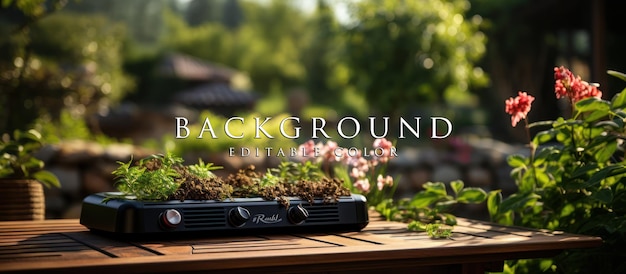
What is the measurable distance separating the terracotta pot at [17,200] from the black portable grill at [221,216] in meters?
0.72

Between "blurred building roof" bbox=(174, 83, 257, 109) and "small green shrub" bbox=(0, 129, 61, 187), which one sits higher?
"blurred building roof" bbox=(174, 83, 257, 109)

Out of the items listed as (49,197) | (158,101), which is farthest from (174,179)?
(158,101)

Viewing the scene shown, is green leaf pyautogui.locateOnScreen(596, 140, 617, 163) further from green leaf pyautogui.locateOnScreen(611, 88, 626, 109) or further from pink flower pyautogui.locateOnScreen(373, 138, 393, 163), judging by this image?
pink flower pyautogui.locateOnScreen(373, 138, 393, 163)

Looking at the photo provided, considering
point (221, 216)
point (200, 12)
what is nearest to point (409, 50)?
point (221, 216)

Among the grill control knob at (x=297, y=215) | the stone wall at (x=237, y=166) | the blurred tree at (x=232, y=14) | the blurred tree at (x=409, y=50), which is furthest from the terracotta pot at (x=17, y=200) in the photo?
the blurred tree at (x=232, y=14)

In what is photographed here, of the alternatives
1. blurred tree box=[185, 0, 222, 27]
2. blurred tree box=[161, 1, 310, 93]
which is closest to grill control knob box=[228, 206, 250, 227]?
blurred tree box=[161, 1, 310, 93]

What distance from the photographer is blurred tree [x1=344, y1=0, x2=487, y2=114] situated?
962 centimetres

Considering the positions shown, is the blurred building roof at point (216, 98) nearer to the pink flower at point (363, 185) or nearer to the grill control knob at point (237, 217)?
the pink flower at point (363, 185)

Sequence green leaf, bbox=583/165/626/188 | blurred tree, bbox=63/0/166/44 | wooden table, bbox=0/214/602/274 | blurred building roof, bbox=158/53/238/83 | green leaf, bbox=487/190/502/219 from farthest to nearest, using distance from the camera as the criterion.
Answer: blurred tree, bbox=63/0/166/44
blurred building roof, bbox=158/53/238/83
green leaf, bbox=487/190/502/219
green leaf, bbox=583/165/626/188
wooden table, bbox=0/214/602/274

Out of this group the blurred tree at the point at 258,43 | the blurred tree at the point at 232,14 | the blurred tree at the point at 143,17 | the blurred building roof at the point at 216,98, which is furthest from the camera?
the blurred tree at the point at 232,14

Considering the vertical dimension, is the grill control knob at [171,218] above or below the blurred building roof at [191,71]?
below

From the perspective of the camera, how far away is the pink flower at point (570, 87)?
2949mm

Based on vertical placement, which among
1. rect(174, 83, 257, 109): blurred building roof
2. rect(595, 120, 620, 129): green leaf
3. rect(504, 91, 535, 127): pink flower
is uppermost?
rect(174, 83, 257, 109): blurred building roof

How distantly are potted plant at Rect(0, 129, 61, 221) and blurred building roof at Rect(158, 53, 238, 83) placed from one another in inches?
762
